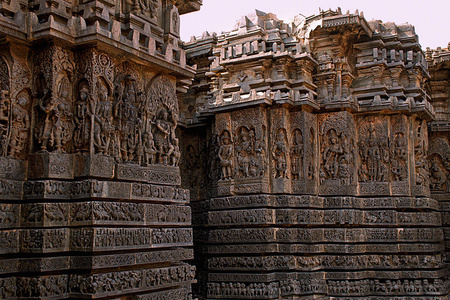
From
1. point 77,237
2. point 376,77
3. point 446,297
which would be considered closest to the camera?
point 77,237

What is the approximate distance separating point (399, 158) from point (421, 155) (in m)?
1.03

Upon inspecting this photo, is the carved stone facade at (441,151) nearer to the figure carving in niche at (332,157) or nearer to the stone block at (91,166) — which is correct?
the figure carving in niche at (332,157)

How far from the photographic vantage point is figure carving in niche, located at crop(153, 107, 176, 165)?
371 inches

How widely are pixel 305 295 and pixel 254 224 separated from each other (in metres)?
2.33

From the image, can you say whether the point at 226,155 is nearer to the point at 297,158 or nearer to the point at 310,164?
the point at 297,158

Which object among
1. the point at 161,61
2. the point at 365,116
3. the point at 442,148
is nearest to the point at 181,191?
the point at 161,61

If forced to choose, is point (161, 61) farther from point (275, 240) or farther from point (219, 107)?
point (275, 240)

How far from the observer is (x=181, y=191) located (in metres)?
9.73

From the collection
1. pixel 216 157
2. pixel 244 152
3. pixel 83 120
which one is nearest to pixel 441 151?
pixel 244 152

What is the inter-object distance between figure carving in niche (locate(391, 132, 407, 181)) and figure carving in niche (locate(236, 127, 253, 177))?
4.72 metres

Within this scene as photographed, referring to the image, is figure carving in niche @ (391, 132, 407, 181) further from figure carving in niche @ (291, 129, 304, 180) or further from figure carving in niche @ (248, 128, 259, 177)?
figure carving in niche @ (248, 128, 259, 177)

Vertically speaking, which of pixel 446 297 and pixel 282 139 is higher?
pixel 282 139

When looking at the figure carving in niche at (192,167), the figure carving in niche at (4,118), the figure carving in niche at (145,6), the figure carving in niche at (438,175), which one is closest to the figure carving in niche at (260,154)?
the figure carving in niche at (192,167)

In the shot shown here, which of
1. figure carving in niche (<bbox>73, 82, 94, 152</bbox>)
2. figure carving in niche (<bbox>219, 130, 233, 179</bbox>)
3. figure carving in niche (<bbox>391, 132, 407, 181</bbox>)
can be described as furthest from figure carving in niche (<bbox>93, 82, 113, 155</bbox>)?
figure carving in niche (<bbox>391, 132, 407, 181</bbox>)
